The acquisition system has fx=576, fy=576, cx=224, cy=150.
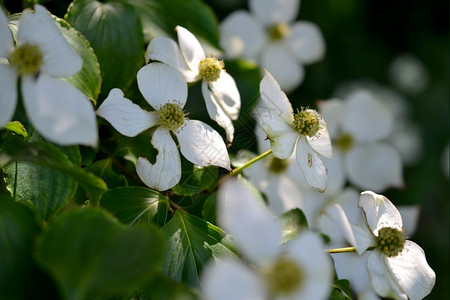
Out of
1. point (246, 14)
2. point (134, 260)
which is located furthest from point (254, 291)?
point (246, 14)

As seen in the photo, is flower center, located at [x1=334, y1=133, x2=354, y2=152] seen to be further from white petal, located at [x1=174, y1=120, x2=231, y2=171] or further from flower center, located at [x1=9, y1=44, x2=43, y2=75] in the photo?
flower center, located at [x1=9, y1=44, x2=43, y2=75]

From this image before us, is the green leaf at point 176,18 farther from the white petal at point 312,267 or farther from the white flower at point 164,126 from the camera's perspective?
the white petal at point 312,267

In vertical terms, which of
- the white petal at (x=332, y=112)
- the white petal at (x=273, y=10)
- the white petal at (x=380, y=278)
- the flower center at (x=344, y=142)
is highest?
the white petal at (x=380, y=278)

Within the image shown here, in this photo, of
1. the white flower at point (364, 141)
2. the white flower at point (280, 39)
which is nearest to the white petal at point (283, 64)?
the white flower at point (280, 39)

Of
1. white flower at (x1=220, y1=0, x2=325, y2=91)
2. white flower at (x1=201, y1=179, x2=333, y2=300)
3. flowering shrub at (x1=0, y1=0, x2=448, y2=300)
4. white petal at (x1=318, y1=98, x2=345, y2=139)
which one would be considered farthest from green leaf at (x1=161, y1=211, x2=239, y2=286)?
white flower at (x1=220, y1=0, x2=325, y2=91)

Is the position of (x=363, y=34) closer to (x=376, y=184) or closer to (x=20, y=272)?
(x=376, y=184)
